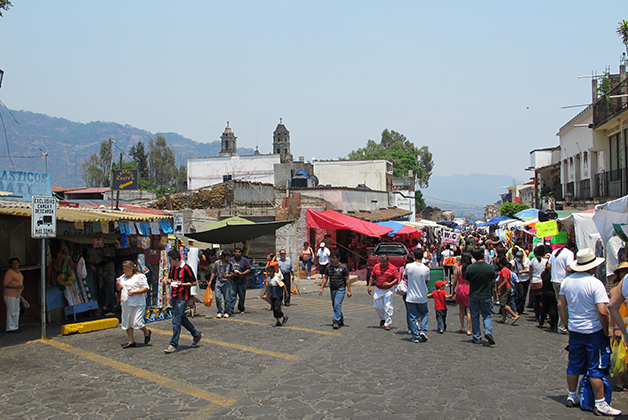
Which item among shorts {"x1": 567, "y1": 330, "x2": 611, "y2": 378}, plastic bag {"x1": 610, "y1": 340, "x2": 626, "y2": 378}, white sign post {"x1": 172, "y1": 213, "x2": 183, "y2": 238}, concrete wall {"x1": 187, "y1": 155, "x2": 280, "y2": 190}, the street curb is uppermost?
concrete wall {"x1": 187, "y1": 155, "x2": 280, "y2": 190}

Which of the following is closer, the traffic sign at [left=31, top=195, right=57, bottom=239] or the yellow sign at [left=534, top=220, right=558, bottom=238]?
the traffic sign at [left=31, top=195, right=57, bottom=239]

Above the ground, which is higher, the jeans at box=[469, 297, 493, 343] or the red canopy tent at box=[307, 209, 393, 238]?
the red canopy tent at box=[307, 209, 393, 238]

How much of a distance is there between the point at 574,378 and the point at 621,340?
1.00m

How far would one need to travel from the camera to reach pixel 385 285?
991 cm

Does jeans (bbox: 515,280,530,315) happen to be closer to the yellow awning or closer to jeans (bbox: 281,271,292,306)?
jeans (bbox: 281,271,292,306)

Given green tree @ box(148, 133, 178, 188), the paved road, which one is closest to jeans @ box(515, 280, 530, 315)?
the paved road

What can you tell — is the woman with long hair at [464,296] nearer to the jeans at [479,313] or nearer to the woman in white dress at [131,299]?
the jeans at [479,313]

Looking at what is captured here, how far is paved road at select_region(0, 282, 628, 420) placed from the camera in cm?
552

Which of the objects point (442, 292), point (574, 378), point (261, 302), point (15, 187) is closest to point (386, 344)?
point (442, 292)

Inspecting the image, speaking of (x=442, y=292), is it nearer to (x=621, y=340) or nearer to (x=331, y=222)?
(x=621, y=340)

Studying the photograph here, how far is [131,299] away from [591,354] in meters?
7.06

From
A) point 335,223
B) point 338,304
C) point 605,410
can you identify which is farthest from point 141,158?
point 605,410

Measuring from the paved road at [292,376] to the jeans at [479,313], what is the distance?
0.32 metres

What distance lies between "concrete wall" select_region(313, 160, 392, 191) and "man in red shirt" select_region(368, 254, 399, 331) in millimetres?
38021
